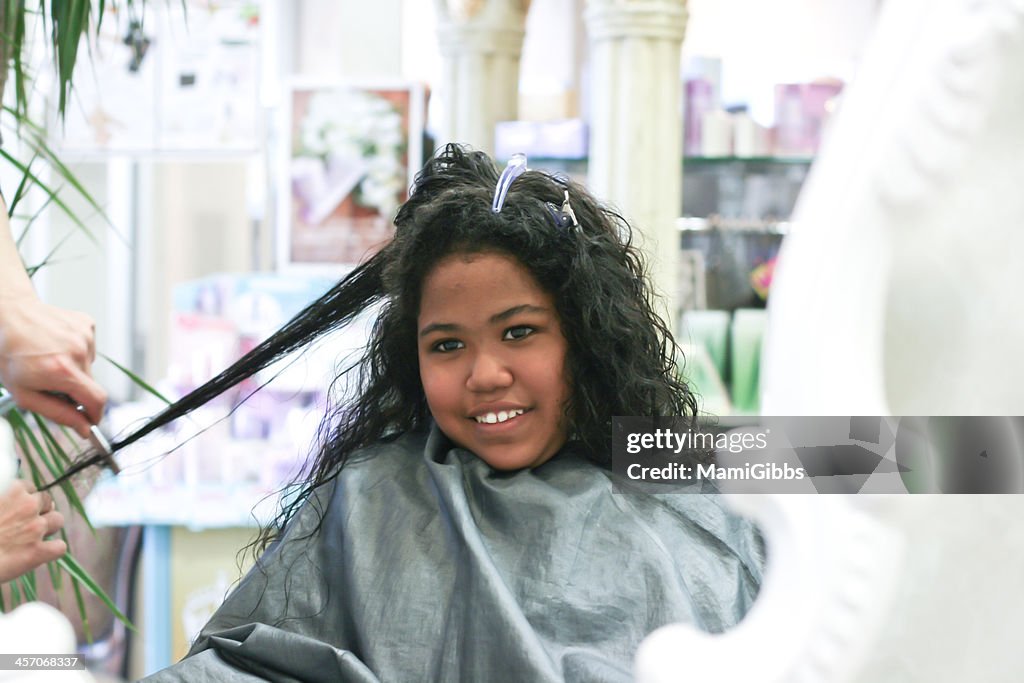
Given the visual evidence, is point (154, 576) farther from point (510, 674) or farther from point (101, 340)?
point (510, 674)

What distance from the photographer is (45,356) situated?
117cm

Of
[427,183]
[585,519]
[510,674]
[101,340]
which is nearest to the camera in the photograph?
[510,674]

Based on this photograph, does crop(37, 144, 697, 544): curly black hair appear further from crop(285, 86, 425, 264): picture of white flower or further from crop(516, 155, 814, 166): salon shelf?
crop(285, 86, 425, 264): picture of white flower

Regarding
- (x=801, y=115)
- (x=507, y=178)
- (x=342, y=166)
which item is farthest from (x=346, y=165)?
(x=507, y=178)

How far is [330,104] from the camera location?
2.92 meters

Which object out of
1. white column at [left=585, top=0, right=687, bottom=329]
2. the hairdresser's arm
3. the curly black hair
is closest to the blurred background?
white column at [left=585, top=0, right=687, bottom=329]

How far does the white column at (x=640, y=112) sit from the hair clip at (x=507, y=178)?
813 millimetres

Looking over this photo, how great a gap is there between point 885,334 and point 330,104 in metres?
2.47

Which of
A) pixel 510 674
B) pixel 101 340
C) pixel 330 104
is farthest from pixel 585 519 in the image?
pixel 101 340

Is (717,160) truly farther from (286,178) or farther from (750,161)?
(286,178)

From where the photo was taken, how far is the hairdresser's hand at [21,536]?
121 centimetres

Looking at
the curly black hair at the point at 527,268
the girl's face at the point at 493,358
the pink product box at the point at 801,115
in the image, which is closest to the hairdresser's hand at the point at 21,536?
the curly black hair at the point at 527,268

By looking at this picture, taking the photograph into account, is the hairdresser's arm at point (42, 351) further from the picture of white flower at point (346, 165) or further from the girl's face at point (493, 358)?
the picture of white flower at point (346, 165)

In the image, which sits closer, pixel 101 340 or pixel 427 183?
pixel 427 183
